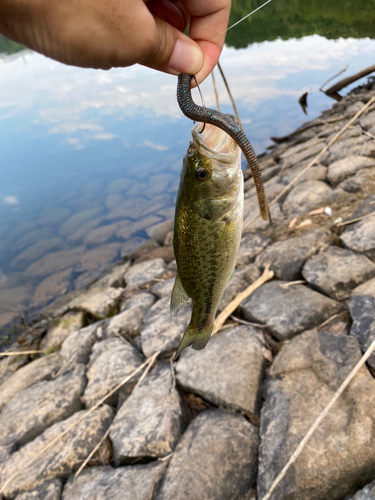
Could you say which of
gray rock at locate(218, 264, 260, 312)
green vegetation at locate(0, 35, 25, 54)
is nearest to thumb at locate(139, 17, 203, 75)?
gray rock at locate(218, 264, 260, 312)

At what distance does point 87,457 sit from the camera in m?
3.63

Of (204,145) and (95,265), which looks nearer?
(204,145)

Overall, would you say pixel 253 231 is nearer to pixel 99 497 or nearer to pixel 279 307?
pixel 279 307

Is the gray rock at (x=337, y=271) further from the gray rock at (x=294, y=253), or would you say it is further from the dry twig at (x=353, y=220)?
the dry twig at (x=353, y=220)

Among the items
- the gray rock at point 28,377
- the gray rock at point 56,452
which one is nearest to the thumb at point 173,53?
the gray rock at point 56,452

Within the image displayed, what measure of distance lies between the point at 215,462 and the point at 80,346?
3.16 m

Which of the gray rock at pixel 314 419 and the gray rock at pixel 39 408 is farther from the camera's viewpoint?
the gray rock at pixel 39 408

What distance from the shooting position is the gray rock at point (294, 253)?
14.9 ft

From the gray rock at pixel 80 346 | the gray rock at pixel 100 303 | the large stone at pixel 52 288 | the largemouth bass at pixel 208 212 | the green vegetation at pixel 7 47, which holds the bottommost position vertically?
the large stone at pixel 52 288

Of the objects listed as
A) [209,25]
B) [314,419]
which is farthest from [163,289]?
[209,25]

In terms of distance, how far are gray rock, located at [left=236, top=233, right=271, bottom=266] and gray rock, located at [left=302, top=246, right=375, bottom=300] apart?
1268mm

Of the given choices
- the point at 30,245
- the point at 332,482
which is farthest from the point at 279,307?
the point at 30,245

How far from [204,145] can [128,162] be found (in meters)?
15.4

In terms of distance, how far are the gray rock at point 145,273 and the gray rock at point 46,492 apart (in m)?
4.14
